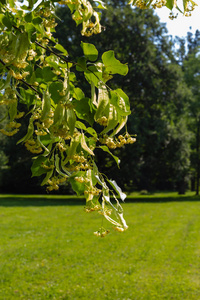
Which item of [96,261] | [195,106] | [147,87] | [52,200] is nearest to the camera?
[96,261]

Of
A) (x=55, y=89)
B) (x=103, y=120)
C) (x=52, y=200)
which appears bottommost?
(x=52, y=200)

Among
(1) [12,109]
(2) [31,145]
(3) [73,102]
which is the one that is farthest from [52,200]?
(3) [73,102]

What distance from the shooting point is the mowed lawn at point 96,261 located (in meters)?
6.28

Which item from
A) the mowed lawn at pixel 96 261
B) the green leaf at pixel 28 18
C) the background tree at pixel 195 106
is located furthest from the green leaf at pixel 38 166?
the background tree at pixel 195 106

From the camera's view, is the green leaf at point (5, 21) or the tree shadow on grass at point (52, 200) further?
the tree shadow on grass at point (52, 200)

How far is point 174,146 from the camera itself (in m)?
23.2

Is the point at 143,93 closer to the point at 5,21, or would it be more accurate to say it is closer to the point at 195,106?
the point at 195,106

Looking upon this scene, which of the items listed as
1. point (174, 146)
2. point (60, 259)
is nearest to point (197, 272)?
point (60, 259)

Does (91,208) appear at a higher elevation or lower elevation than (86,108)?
lower

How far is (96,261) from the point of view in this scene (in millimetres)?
8055

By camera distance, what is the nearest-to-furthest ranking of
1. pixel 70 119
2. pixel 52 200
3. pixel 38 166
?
pixel 70 119 < pixel 38 166 < pixel 52 200

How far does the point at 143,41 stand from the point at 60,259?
694 inches

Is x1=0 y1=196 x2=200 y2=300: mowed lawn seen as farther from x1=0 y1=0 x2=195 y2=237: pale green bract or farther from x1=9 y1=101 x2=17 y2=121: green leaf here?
x1=9 y1=101 x2=17 y2=121: green leaf

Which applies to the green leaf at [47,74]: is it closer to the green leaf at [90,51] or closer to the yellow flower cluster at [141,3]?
the green leaf at [90,51]
